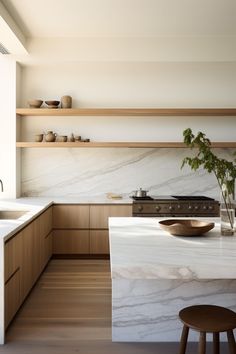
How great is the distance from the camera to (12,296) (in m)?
2.67

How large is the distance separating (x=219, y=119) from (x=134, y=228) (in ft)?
9.81

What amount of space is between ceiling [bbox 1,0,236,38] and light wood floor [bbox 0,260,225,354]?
2803 millimetres

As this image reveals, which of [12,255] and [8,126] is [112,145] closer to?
[8,126]

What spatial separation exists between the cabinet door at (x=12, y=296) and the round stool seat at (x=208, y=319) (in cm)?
133

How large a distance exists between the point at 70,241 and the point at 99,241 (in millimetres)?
360

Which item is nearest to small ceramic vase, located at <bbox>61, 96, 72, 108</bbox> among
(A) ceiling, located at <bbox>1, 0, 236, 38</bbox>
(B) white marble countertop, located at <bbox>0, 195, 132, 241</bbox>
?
(A) ceiling, located at <bbox>1, 0, 236, 38</bbox>

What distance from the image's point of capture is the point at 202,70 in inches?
194

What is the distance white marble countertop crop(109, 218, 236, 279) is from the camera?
156 centimetres

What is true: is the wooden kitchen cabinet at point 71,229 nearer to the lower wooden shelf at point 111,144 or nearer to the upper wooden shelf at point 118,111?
the lower wooden shelf at point 111,144

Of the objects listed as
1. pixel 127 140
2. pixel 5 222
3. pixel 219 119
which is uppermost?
pixel 219 119

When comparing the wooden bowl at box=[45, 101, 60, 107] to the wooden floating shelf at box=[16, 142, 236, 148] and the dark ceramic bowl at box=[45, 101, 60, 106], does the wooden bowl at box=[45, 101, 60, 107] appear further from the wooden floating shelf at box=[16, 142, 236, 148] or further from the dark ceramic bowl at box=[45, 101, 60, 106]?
the wooden floating shelf at box=[16, 142, 236, 148]

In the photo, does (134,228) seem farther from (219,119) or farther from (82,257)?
(219,119)

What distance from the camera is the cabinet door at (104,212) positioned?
4.41 meters

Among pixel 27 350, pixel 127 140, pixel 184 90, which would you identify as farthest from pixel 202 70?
pixel 27 350
